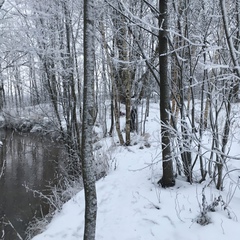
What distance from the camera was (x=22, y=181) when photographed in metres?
7.05

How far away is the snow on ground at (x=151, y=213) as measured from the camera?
2664 millimetres

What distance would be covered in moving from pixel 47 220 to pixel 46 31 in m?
5.34

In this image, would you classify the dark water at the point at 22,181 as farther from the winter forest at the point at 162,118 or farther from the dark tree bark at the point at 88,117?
the dark tree bark at the point at 88,117

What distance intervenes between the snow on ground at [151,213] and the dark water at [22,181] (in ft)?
4.02

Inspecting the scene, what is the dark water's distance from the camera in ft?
16.2

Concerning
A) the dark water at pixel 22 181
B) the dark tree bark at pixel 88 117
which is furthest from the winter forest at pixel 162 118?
the dark water at pixel 22 181

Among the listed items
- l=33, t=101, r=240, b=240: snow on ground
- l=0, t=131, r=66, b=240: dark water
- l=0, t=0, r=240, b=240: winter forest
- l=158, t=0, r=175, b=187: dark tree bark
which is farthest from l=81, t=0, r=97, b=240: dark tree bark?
l=0, t=131, r=66, b=240: dark water

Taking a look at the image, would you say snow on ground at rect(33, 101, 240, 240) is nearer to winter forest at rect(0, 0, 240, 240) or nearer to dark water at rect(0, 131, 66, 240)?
winter forest at rect(0, 0, 240, 240)

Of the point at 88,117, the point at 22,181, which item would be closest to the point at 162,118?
the point at 88,117

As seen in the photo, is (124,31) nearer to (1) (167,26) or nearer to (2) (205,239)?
(1) (167,26)

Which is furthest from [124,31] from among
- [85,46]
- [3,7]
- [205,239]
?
[205,239]

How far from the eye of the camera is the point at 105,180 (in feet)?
15.6

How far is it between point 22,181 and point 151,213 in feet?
17.2

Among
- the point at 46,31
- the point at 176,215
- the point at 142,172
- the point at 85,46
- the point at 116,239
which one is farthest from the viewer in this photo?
the point at 46,31
